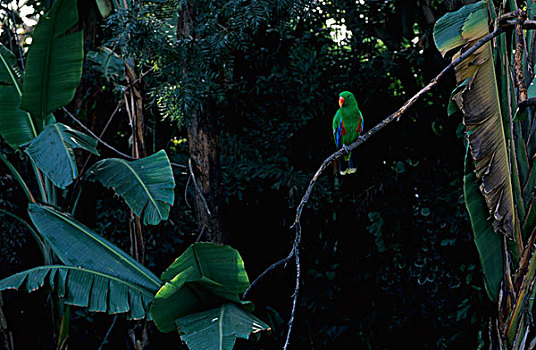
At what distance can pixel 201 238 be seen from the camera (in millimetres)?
3896

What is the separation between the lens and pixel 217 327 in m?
2.88

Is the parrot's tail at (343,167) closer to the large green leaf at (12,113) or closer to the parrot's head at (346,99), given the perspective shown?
the parrot's head at (346,99)

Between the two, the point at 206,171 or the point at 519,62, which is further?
the point at 206,171

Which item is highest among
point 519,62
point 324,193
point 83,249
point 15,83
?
point 15,83

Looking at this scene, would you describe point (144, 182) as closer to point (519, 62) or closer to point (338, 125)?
point (338, 125)

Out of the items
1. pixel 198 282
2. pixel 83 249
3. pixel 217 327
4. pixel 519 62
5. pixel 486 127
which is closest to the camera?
pixel 519 62

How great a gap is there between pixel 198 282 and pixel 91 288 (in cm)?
62

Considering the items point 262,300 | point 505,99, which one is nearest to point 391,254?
point 262,300

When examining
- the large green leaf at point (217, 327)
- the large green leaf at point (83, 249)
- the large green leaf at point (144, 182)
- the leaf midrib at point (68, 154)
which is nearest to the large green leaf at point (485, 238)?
the large green leaf at point (217, 327)

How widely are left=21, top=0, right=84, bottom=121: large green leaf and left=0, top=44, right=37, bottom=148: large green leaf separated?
0.60 feet

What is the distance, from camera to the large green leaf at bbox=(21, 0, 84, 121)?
3.38m

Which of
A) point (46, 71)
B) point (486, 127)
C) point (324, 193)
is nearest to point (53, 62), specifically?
point (46, 71)

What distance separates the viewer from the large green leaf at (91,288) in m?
3.15

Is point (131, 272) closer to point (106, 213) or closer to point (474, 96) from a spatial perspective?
point (106, 213)
